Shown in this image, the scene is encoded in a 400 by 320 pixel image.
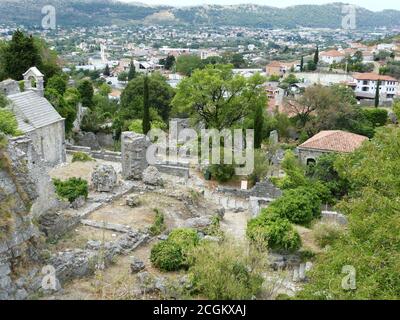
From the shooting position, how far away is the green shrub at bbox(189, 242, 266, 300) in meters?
13.7

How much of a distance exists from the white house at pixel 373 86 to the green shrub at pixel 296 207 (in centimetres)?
5055

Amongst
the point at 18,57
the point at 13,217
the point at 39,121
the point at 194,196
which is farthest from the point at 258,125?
the point at 13,217

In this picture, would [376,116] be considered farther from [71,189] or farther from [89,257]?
[89,257]

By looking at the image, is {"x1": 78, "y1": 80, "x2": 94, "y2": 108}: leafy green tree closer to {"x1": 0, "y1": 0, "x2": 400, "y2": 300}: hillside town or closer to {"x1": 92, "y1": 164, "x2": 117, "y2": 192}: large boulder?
{"x1": 0, "y1": 0, "x2": 400, "y2": 300}: hillside town

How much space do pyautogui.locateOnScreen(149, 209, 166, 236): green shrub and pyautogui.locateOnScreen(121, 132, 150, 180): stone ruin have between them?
18.1ft

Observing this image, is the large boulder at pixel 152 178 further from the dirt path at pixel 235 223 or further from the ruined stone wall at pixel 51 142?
the ruined stone wall at pixel 51 142

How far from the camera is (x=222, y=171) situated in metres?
29.1

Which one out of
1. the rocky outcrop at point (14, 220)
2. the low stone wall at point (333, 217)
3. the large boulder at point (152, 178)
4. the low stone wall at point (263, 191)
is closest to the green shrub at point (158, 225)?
the large boulder at point (152, 178)

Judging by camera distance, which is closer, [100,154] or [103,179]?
[103,179]

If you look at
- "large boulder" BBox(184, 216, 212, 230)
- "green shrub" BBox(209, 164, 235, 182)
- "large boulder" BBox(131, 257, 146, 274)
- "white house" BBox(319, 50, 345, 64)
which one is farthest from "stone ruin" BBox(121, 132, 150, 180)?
"white house" BBox(319, 50, 345, 64)

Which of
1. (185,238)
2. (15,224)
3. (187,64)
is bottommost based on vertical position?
(185,238)

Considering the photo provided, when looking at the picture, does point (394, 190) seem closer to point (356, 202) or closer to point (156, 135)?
point (356, 202)

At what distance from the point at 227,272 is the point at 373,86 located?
64808 mm
